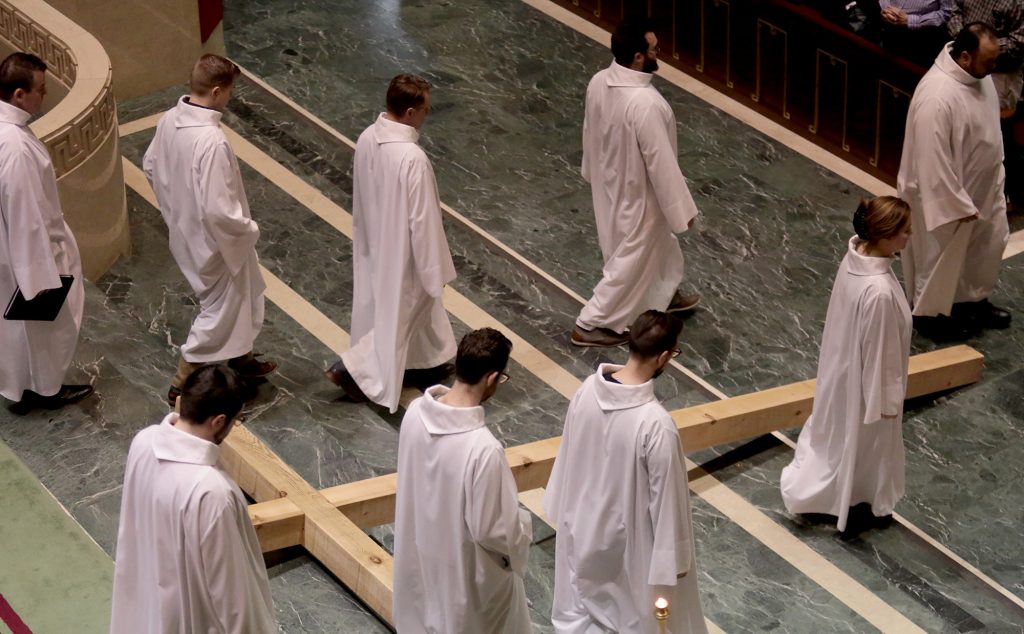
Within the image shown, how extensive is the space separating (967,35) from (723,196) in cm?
209

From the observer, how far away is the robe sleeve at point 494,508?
4.83m

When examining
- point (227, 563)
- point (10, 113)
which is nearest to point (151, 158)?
point (10, 113)

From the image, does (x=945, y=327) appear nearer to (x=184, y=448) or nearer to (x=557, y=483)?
(x=557, y=483)

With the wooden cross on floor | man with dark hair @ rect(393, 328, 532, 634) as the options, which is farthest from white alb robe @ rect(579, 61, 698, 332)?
man with dark hair @ rect(393, 328, 532, 634)

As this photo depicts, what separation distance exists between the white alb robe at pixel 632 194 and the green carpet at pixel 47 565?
3005 mm

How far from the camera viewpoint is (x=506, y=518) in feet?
16.0

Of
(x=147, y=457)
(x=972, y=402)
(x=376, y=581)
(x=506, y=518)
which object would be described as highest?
(x=147, y=457)

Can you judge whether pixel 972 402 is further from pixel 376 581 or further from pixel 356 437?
pixel 376 581

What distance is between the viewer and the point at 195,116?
274 inches

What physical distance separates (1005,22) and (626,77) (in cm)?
257

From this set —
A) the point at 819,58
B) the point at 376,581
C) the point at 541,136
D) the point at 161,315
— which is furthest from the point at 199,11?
the point at 376,581

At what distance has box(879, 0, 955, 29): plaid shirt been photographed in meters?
9.39

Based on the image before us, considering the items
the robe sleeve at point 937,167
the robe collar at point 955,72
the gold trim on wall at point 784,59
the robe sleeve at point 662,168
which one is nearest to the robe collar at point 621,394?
the robe sleeve at point 662,168

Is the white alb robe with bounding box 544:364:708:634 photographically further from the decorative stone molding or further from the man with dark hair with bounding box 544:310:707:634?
the decorative stone molding
